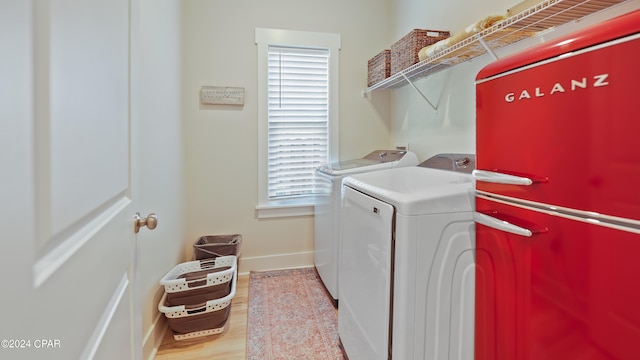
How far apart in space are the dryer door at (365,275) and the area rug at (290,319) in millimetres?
226

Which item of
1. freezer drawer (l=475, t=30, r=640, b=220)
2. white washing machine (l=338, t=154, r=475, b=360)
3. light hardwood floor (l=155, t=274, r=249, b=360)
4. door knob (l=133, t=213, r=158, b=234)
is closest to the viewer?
freezer drawer (l=475, t=30, r=640, b=220)

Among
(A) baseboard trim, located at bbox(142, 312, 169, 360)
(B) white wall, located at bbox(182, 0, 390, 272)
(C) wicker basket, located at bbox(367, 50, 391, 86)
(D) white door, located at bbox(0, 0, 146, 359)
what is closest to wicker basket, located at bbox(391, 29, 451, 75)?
(C) wicker basket, located at bbox(367, 50, 391, 86)

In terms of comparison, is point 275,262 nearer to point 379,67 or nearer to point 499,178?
point 379,67

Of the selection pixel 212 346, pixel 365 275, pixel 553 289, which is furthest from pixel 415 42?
pixel 212 346

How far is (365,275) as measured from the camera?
4.26 ft

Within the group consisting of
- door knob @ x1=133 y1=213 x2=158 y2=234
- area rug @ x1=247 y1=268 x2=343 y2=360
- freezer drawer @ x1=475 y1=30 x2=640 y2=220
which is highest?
freezer drawer @ x1=475 y1=30 x2=640 y2=220

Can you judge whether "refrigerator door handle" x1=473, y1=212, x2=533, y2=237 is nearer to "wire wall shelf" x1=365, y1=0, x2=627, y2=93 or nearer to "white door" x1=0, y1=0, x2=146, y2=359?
"wire wall shelf" x1=365, y1=0, x2=627, y2=93

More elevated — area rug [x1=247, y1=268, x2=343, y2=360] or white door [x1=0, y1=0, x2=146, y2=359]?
white door [x1=0, y1=0, x2=146, y2=359]

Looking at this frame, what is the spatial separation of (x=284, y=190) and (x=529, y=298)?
2221 mm

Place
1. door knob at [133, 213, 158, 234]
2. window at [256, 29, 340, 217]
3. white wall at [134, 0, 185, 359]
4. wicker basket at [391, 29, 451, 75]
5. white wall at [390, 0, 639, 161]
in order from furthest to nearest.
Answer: window at [256, 29, 340, 217]
wicker basket at [391, 29, 451, 75]
white wall at [390, 0, 639, 161]
white wall at [134, 0, 185, 359]
door knob at [133, 213, 158, 234]

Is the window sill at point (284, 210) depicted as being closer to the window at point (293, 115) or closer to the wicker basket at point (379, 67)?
the window at point (293, 115)

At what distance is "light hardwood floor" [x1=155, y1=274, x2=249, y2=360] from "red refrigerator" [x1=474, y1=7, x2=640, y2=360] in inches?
52.6

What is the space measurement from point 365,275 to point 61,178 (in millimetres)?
1117

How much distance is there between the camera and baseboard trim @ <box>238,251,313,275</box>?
8.95 ft
